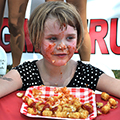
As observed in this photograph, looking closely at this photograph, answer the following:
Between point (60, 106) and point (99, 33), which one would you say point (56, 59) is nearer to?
point (60, 106)

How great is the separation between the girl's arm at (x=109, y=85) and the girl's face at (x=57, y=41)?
0.26 metres

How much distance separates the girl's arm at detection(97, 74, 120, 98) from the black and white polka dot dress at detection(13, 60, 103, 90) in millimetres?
34

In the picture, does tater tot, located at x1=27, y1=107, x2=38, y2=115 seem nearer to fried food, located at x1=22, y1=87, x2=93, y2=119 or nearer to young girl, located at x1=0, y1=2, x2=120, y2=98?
fried food, located at x1=22, y1=87, x2=93, y2=119

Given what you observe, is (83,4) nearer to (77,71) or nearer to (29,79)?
(77,71)

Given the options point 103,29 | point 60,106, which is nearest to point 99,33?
point 103,29

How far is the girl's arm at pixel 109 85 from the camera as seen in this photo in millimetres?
983

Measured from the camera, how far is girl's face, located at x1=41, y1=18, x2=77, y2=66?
0.96 metres

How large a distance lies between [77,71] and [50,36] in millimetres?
352

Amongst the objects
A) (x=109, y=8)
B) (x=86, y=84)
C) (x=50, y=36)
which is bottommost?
(x=86, y=84)

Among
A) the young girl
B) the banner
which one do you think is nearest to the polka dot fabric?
the young girl

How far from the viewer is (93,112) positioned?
759 mm

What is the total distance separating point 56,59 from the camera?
3.27 ft

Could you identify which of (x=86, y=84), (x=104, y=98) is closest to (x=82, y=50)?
(x=86, y=84)

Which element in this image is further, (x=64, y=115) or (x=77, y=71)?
(x=77, y=71)
